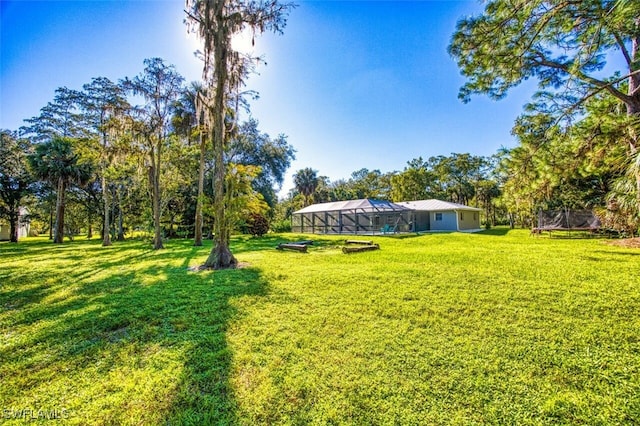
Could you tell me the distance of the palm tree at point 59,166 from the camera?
16125mm

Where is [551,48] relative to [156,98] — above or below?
below

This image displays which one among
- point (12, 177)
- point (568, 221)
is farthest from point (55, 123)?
point (568, 221)

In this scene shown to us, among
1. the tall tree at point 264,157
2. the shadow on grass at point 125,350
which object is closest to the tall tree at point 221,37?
the shadow on grass at point 125,350

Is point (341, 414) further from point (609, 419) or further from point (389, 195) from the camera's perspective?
point (389, 195)

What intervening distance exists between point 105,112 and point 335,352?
16.0 meters

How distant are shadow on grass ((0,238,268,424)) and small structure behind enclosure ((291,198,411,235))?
16396 millimetres

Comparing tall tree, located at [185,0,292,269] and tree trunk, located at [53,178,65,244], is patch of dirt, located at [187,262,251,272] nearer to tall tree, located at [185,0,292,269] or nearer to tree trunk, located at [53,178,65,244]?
tall tree, located at [185,0,292,269]

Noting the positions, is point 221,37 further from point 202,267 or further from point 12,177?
point 12,177

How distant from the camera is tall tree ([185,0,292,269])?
280 inches

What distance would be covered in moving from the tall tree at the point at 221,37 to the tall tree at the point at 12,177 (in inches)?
791

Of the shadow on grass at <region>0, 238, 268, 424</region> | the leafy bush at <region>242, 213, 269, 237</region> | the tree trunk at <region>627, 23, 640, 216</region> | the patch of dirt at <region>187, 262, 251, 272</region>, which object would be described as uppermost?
the tree trunk at <region>627, 23, 640, 216</region>

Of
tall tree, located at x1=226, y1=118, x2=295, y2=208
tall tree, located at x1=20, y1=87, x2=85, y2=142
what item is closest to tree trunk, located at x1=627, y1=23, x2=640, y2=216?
tall tree, located at x1=226, y1=118, x2=295, y2=208

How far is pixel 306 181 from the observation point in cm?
3528

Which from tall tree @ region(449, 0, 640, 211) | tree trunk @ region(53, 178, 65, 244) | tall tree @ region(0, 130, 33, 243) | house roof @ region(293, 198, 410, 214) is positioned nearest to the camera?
tall tree @ region(449, 0, 640, 211)
